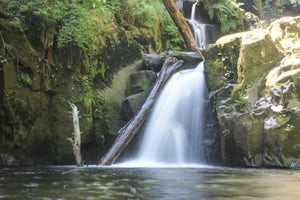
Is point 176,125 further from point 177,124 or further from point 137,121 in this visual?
point 137,121

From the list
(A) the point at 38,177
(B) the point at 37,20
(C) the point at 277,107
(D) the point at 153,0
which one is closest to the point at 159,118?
(C) the point at 277,107

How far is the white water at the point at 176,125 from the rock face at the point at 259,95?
0.69 metres

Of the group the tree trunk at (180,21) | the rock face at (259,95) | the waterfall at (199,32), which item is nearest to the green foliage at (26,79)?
the rock face at (259,95)

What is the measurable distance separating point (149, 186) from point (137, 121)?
5.56 metres

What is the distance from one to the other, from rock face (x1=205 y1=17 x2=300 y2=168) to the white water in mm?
685

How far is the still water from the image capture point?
534cm

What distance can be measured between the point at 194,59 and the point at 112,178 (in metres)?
7.47

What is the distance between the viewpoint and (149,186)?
20.4 ft

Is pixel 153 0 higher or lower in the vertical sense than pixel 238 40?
higher

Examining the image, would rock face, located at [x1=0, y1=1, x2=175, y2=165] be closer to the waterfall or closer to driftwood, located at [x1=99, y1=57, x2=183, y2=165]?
driftwood, located at [x1=99, y1=57, x2=183, y2=165]

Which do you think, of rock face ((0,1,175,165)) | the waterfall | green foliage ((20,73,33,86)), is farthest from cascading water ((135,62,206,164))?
the waterfall

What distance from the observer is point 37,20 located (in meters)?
11.8

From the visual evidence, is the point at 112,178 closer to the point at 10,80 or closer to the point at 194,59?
the point at 10,80

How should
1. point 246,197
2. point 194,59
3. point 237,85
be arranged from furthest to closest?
point 194,59, point 237,85, point 246,197
